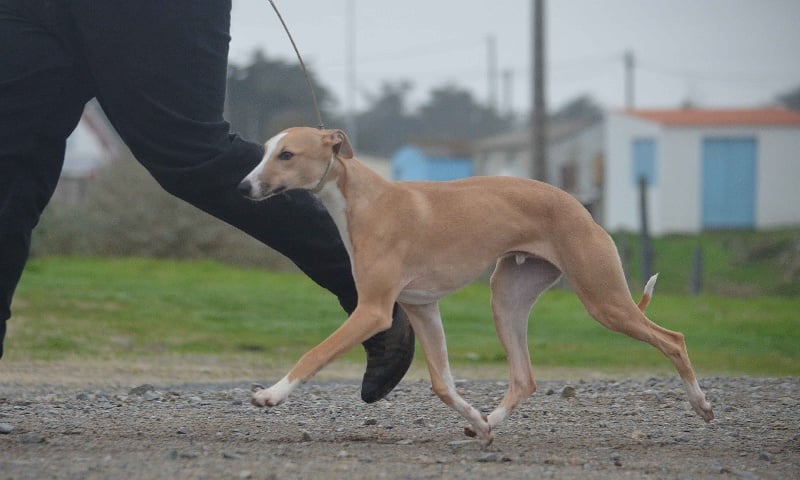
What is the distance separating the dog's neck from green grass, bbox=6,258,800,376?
17.6ft

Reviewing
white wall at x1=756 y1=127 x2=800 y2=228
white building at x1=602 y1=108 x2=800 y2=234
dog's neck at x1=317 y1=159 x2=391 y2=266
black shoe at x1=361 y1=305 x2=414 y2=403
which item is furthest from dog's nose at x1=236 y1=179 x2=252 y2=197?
white wall at x1=756 y1=127 x2=800 y2=228

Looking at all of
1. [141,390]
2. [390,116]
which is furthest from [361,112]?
[141,390]

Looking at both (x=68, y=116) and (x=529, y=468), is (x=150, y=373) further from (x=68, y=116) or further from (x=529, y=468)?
(x=529, y=468)

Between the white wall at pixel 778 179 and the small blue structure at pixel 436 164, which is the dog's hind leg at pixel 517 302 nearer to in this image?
the white wall at pixel 778 179

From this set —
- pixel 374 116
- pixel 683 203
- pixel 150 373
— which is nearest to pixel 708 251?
pixel 683 203

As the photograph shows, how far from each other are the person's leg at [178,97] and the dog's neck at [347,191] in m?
0.25

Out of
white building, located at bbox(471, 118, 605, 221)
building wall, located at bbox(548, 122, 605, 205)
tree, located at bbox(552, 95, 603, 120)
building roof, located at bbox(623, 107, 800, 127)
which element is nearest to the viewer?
building roof, located at bbox(623, 107, 800, 127)

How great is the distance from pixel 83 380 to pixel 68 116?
388 cm

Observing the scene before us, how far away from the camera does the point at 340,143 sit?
5793mm

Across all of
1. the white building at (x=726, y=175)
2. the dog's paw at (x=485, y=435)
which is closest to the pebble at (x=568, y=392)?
the dog's paw at (x=485, y=435)

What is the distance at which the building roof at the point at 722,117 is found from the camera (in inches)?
1566

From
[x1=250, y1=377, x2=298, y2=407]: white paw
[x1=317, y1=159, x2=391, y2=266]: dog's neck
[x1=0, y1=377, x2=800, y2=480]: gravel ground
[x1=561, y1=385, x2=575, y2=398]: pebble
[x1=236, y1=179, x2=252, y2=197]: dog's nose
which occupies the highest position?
[x1=236, y1=179, x2=252, y2=197]: dog's nose

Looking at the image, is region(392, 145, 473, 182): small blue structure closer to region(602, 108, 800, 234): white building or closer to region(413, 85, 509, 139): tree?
region(602, 108, 800, 234): white building

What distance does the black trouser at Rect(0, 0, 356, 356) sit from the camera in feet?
18.9
